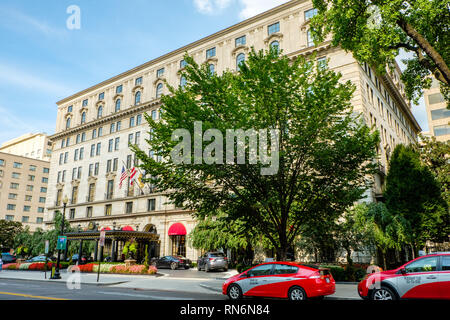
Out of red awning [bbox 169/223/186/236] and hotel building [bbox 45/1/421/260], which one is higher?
hotel building [bbox 45/1/421/260]

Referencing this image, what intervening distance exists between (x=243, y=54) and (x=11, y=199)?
275ft

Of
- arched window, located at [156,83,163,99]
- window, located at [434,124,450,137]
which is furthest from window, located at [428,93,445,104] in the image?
arched window, located at [156,83,163,99]

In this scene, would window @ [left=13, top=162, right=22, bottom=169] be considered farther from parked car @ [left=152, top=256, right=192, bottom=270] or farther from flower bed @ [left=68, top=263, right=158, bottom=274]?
flower bed @ [left=68, top=263, right=158, bottom=274]

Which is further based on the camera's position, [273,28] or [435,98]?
[435,98]

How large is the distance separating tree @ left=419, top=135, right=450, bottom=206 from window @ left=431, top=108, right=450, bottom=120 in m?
37.5

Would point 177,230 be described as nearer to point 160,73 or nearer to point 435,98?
point 160,73

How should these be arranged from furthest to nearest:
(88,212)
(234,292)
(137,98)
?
1. (88,212)
2. (137,98)
3. (234,292)

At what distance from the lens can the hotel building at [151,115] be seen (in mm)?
36125

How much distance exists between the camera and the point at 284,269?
12133 millimetres

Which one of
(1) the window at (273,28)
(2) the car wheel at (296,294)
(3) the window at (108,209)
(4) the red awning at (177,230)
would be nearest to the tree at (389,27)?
(2) the car wheel at (296,294)

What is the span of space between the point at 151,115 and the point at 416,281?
42.7 metres

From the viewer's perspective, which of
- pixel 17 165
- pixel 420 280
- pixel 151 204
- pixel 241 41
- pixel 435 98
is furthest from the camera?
pixel 17 165

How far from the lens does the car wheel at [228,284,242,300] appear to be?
12742 mm

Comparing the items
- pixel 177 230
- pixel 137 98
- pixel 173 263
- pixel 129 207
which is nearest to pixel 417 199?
pixel 173 263
